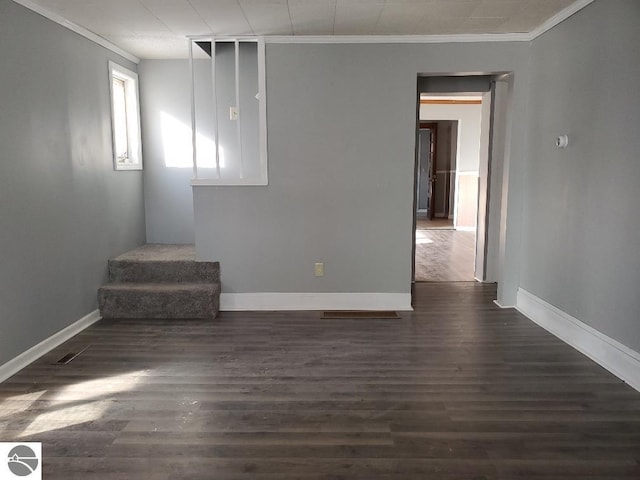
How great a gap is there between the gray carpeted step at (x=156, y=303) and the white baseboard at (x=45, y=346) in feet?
0.54

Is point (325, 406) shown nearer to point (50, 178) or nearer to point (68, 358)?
point (68, 358)

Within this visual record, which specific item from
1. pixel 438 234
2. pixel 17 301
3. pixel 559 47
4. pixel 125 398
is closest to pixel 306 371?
pixel 125 398

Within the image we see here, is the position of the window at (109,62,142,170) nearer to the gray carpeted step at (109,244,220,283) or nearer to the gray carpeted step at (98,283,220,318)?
the gray carpeted step at (109,244,220,283)

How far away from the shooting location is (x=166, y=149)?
5211 millimetres

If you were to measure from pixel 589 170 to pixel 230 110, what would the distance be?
3.27 m

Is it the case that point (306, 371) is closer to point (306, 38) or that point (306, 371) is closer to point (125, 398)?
point (125, 398)

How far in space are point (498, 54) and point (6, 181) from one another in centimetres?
391

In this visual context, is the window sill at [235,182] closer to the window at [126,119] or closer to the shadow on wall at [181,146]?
the shadow on wall at [181,146]

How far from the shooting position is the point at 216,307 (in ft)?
14.0

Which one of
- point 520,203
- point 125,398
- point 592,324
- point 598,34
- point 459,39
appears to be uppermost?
point 459,39

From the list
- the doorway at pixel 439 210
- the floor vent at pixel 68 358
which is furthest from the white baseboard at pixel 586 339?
the floor vent at pixel 68 358

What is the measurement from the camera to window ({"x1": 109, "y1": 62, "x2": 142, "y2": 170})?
4770 millimetres

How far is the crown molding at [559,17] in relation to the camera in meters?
3.29

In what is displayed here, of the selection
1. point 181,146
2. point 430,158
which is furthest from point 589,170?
point 430,158
